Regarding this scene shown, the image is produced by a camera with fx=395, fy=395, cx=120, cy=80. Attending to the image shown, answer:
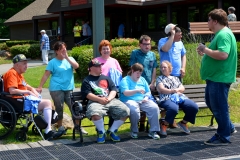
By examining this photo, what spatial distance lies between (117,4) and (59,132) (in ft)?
53.7

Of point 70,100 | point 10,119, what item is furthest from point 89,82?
point 10,119

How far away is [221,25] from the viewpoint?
6098mm

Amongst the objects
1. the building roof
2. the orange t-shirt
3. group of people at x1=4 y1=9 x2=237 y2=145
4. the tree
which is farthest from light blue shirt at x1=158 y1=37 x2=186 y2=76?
the tree

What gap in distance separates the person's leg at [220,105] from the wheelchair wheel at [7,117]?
3.09m

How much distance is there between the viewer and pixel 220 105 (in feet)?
20.0

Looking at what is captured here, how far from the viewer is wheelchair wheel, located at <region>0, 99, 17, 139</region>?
6.21 metres

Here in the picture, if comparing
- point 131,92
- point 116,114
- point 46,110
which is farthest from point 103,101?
point 46,110

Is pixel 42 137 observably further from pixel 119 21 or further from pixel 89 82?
pixel 119 21

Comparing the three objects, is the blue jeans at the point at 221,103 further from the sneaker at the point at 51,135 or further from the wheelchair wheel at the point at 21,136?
the wheelchair wheel at the point at 21,136

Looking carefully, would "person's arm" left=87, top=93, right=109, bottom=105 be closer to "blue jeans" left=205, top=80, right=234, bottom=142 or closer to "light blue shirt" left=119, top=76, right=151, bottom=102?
"light blue shirt" left=119, top=76, right=151, bottom=102

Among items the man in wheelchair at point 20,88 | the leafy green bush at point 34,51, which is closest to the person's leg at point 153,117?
the man in wheelchair at point 20,88

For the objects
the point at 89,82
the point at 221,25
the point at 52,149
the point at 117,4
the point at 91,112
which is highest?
the point at 117,4

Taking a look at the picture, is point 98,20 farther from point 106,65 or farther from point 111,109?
point 111,109

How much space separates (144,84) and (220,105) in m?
1.46
